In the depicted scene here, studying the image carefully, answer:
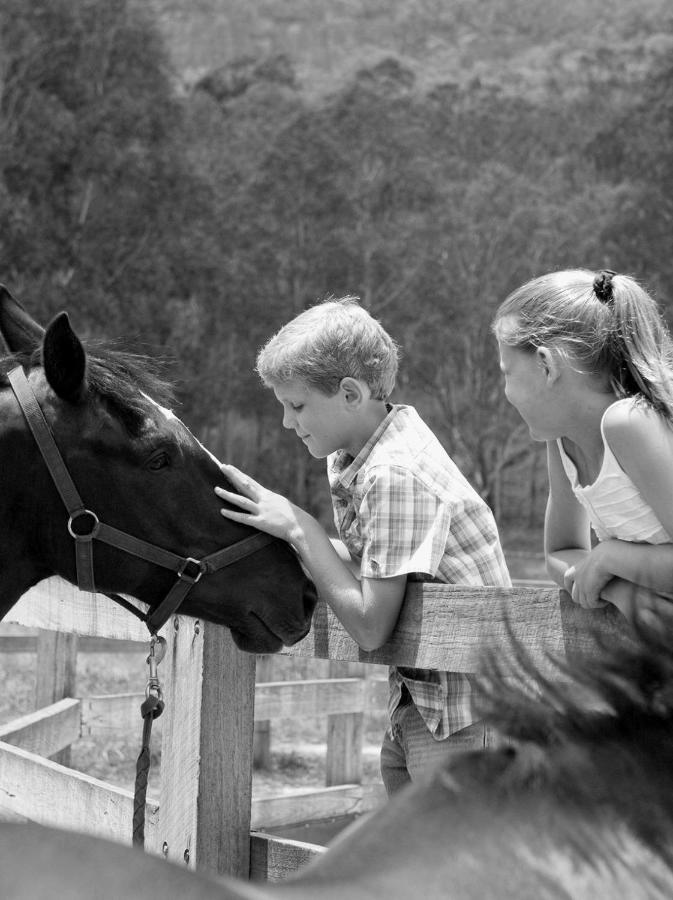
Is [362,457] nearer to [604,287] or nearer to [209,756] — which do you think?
[604,287]

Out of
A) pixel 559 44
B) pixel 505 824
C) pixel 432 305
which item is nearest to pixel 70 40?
pixel 432 305

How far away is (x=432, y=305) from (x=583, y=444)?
28.1 m

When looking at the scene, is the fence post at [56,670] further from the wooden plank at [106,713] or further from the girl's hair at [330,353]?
the girl's hair at [330,353]

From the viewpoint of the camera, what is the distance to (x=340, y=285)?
29922mm

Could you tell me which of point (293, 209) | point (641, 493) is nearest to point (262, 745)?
point (641, 493)

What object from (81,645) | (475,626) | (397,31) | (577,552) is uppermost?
(397,31)

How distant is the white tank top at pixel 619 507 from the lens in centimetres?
184

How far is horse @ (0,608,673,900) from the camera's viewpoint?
0.83 metres

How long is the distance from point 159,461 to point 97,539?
21 cm

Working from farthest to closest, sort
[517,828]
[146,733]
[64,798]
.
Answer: [64,798] < [146,733] < [517,828]

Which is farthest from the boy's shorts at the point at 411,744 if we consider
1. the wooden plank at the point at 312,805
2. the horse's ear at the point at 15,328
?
the wooden plank at the point at 312,805

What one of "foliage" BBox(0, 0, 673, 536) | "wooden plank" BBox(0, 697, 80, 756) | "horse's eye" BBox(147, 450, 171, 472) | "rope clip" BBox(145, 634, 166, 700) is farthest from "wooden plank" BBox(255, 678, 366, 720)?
"foliage" BBox(0, 0, 673, 536)

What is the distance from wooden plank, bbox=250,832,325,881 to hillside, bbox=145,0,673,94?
81.1 m

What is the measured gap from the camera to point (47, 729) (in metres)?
4.55
